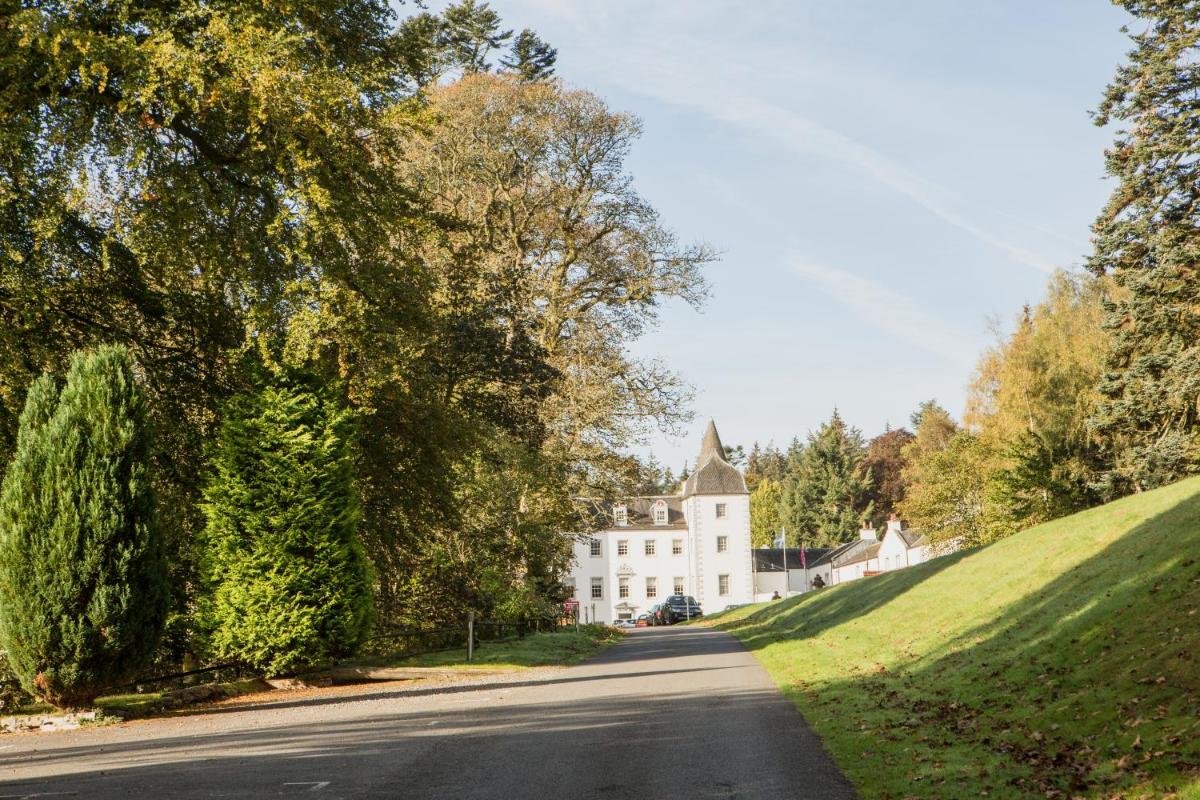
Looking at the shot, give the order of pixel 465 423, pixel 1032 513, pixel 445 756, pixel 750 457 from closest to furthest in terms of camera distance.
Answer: pixel 445 756
pixel 465 423
pixel 1032 513
pixel 750 457

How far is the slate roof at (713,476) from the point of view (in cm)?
8769

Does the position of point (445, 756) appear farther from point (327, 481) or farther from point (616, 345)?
point (616, 345)

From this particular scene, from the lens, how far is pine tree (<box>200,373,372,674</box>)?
18219 millimetres

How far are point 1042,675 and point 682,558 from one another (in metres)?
76.8

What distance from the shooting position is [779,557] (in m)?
102

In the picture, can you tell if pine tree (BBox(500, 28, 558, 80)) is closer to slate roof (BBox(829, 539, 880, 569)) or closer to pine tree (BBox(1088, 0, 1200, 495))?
pine tree (BBox(1088, 0, 1200, 495))

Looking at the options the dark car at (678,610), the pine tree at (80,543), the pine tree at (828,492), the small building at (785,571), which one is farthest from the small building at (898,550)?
the pine tree at (80,543)

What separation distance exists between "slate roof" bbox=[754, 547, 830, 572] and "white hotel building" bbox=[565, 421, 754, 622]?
31.1 ft

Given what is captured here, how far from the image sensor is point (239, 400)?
18500 mm

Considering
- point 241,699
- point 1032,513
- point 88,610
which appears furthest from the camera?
point 1032,513

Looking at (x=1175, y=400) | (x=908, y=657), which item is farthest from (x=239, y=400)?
(x=1175, y=400)

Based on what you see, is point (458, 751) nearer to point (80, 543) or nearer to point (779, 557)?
point (80, 543)

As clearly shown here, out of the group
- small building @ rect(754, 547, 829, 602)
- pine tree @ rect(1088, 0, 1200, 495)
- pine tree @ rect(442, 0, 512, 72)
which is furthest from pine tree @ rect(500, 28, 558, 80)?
small building @ rect(754, 547, 829, 602)

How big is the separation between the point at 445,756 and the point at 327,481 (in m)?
8.95
